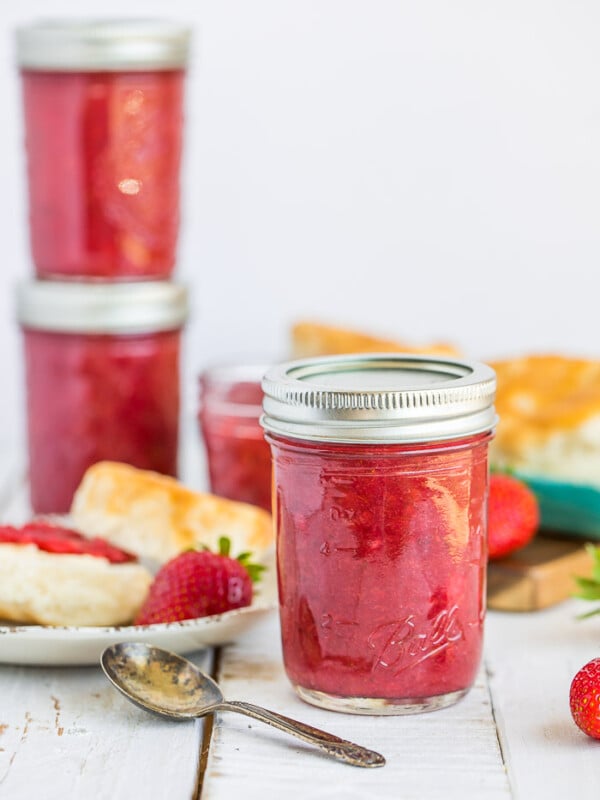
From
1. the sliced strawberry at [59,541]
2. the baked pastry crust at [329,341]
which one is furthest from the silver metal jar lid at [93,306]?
the sliced strawberry at [59,541]

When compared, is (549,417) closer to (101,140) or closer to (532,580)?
(532,580)

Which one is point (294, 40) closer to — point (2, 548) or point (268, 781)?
point (2, 548)

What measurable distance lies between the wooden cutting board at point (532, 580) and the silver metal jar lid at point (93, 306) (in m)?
0.60

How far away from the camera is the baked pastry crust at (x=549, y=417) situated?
159 cm

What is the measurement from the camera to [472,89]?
2402 mm

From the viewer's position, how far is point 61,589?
4.20 ft

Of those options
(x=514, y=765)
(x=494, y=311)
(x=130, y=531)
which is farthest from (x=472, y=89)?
(x=514, y=765)

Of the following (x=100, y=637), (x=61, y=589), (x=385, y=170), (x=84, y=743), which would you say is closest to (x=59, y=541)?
(x=61, y=589)

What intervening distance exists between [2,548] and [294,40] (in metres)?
1.40

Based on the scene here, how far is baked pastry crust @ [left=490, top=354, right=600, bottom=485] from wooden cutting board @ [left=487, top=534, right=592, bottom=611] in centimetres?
13

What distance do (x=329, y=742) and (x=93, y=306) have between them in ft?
2.87

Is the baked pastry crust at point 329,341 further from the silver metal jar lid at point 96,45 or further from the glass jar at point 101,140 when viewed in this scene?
the silver metal jar lid at point 96,45

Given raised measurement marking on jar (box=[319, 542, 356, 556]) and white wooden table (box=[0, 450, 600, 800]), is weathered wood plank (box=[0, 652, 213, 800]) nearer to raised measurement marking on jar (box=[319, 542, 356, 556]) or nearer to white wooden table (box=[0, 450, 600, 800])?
white wooden table (box=[0, 450, 600, 800])

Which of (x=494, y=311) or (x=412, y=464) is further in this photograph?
(x=494, y=311)
